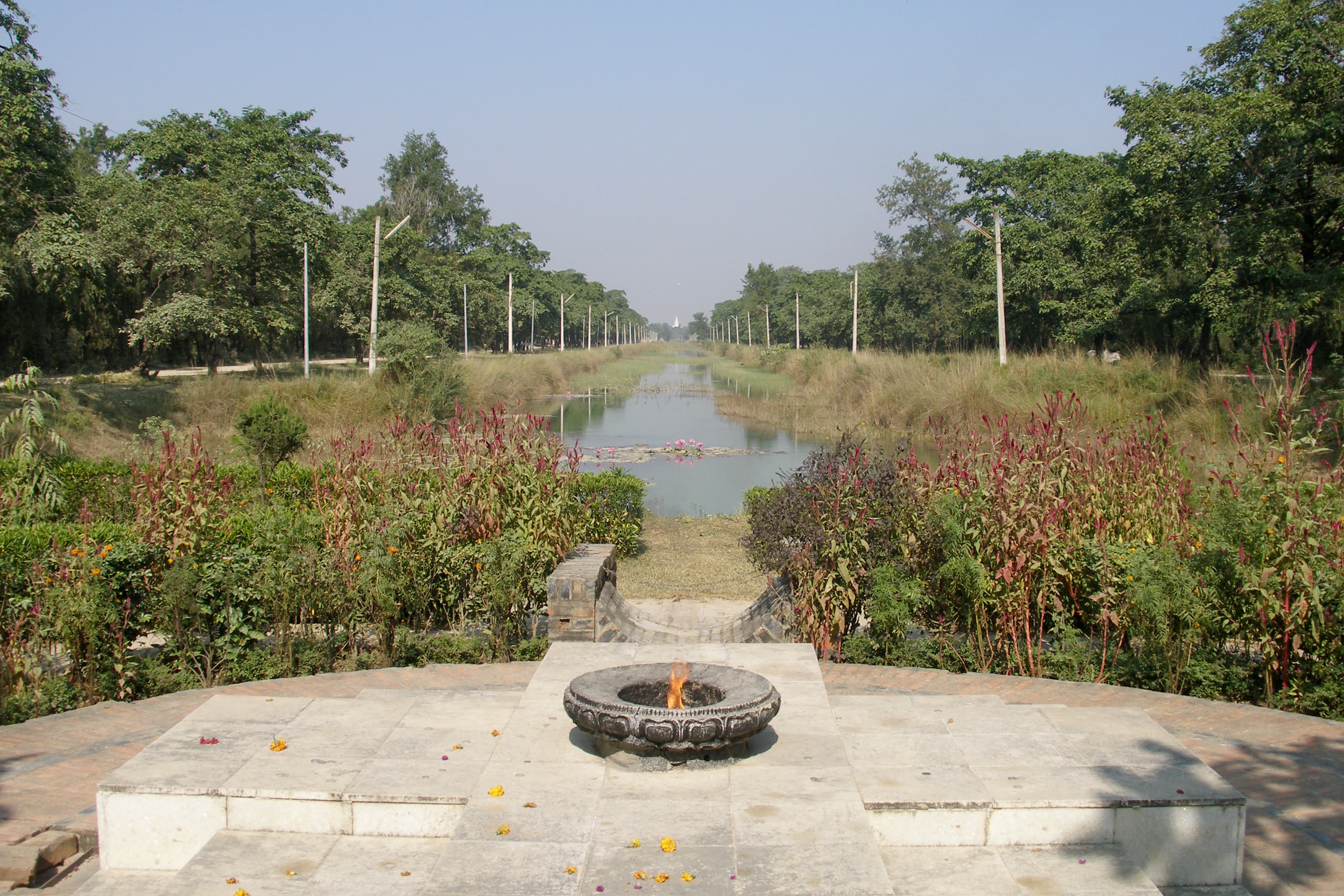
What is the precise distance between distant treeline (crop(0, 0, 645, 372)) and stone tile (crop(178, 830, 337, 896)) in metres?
16.9

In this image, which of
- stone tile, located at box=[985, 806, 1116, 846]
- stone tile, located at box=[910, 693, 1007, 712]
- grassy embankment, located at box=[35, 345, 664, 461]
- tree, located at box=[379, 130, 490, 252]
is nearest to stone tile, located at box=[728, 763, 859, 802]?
stone tile, located at box=[985, 806, 1116, 846]

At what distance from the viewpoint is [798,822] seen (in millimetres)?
3477

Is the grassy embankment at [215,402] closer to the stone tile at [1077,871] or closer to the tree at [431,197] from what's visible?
the stone tile at [1077,871]

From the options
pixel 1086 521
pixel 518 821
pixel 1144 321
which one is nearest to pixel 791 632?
pixel 1086 521

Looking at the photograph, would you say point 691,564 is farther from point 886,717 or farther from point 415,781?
point 415,781

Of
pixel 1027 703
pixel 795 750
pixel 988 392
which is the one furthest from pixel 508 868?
pixel 988 392

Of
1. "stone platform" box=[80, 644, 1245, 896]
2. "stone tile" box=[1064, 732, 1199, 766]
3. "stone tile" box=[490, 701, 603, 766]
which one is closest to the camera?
"stone platform" box=[80, 644, 1245, 896]

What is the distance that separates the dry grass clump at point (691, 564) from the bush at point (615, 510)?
233mm

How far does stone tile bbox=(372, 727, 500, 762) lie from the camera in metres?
4.12

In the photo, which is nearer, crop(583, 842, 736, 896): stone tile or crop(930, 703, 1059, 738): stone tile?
crop(583, 842, 736, 896): stone tile

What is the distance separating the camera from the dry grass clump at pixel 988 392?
1898cm

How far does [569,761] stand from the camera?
13.3 feet

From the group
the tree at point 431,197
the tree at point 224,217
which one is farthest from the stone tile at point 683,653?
the tree at point 431,197

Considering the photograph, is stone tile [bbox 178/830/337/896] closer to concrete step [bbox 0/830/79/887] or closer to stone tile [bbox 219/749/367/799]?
stone tile [bbox 219/749/367/799]
